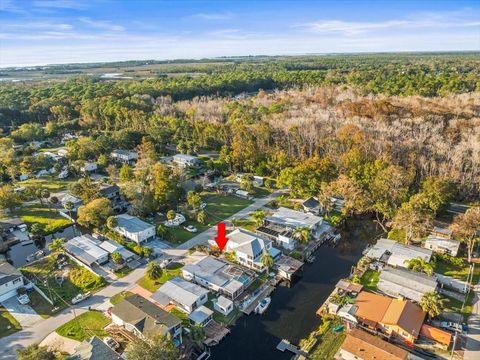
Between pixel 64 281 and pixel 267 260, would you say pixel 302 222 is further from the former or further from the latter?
pixel 64 281

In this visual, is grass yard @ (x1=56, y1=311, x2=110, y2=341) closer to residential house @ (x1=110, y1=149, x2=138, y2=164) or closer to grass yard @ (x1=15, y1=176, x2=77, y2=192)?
grass yard @ (x1=15, y1=176, x2=77, y2=192)

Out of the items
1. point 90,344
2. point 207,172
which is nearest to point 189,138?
point 207,172

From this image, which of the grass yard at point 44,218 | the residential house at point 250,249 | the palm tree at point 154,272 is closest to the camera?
the palm tree at point 154,272

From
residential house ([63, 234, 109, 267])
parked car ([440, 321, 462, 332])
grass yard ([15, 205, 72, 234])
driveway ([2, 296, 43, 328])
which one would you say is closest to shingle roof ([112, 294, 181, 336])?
driveway ([2, 296, 43, 328])

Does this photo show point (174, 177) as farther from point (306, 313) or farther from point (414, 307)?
point (414, 307)

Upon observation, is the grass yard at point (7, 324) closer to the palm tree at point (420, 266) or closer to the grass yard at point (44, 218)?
the grass yard at point (44, 218)

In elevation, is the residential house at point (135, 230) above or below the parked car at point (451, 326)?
above

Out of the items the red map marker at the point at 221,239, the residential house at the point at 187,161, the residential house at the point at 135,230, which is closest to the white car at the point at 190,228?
the red map marker at the point at 221,239
